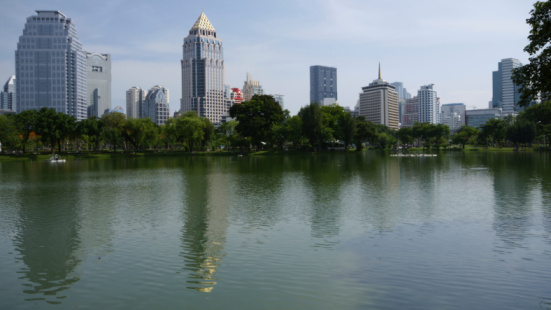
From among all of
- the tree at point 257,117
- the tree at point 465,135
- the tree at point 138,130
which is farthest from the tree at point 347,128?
the tree at point 465,135

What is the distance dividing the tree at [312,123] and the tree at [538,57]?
8536 cm

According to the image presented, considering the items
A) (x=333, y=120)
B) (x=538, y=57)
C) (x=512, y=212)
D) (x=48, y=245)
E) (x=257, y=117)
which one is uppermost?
(x=257, y=117)

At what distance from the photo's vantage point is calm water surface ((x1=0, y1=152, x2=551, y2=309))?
947 centimetres

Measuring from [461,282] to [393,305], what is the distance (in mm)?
2497

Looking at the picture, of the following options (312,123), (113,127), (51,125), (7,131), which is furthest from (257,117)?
(7,131)

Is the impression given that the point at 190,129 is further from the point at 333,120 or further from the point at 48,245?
the point at 48,245

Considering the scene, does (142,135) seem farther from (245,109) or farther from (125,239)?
(125,239)

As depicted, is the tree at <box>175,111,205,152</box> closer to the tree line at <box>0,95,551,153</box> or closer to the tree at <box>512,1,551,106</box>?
the tree line at <box>0,95,551,153</box>

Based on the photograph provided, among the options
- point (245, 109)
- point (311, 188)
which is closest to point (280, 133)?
point (245, 109)

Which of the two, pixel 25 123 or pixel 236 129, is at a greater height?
pixel 25 123

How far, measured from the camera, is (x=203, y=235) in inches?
621

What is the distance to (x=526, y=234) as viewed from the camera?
14906 mm

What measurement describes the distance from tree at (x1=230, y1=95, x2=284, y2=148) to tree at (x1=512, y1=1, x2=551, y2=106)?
90.9 meters

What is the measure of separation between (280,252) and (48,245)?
28.4 feet
